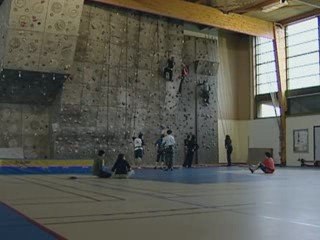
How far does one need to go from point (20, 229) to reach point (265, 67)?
25690 millimetres

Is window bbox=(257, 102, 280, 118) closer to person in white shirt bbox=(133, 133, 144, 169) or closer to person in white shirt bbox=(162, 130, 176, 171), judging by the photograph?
person in white shirt bbox=(162, 130, 176, 171)

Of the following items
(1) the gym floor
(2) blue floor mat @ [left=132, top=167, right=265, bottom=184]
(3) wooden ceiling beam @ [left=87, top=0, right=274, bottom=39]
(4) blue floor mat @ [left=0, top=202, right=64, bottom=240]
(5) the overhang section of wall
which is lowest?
(2) blue floor mat @ [left=132, top=167, right=265, bottom=184]

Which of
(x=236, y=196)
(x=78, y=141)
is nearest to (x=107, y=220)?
(x=236, y=196)

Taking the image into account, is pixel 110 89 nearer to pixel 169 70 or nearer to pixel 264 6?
pixel 169 70

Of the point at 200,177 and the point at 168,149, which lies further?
the point at 168,149

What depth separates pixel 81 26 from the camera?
22.3m

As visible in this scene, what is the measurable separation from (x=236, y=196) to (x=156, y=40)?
58.2 ft

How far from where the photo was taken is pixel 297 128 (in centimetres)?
2594

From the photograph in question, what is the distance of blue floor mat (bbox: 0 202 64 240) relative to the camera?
166 inches

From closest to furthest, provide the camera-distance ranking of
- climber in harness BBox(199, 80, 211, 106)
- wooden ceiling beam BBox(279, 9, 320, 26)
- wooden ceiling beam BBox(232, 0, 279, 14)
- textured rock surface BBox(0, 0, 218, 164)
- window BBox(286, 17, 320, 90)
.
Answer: textured rock surface BBox(0, 0, 218, 164), wooden ceiling beam BBox(232, 0, 279, 14), wooden ceiling beam BBox(279, 9, 320, 26), window BBox(286, 17, 320, 90), climber in harness BBox(199, 80, 211, 106)

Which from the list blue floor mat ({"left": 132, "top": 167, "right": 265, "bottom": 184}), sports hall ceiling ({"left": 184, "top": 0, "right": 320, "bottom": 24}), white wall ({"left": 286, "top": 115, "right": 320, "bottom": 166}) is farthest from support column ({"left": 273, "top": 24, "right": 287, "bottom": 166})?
blue floor mat ({"left": 132, "top": 167, "right": 265, "bottom": 184})

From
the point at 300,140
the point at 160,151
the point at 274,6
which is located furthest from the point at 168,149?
the point at 274,6

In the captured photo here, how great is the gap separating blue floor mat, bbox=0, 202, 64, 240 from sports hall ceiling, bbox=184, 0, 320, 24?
2012 centimetres

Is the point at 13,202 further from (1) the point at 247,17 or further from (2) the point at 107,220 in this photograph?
(1) the point at 247,17
